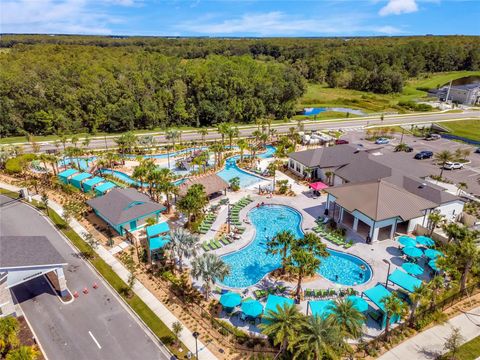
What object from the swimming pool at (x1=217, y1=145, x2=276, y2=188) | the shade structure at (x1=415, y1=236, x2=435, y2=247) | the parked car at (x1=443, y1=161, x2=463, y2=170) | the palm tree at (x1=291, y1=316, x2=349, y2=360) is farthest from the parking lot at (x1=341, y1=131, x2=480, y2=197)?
the palm tree at (x1=291, y1=316, x2=349, y2=360)

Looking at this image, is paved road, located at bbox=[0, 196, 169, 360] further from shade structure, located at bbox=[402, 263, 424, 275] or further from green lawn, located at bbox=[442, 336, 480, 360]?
shade structure, located at bbox=[402, 263, 424, 275]

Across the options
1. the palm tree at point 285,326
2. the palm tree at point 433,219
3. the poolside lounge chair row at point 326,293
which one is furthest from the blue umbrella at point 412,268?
the palm tree at point 285,326

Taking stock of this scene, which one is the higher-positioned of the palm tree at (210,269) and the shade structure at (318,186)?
the palm tree at (210,269)

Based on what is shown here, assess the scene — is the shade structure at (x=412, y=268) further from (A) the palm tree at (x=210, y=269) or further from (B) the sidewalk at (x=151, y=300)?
(B) the sidewalk at (x=151, y=300)

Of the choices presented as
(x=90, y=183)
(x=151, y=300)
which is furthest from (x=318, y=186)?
(x=90, y=183)

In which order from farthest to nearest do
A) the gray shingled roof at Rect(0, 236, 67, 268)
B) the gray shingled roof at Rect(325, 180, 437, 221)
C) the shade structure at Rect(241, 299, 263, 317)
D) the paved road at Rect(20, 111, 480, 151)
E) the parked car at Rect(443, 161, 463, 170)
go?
the paved road at Rect(20, 111, 480, 151), the parked car at Rect(443, 161, 463, 170), the gray shingled roof at Rect(325, 180, 437, 221), the gray shingled roof at Rect(0, 236, 67, 268), the shade structure at Rect(241, 299, 263, 317)

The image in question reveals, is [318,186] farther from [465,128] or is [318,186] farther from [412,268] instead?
[465,128]
